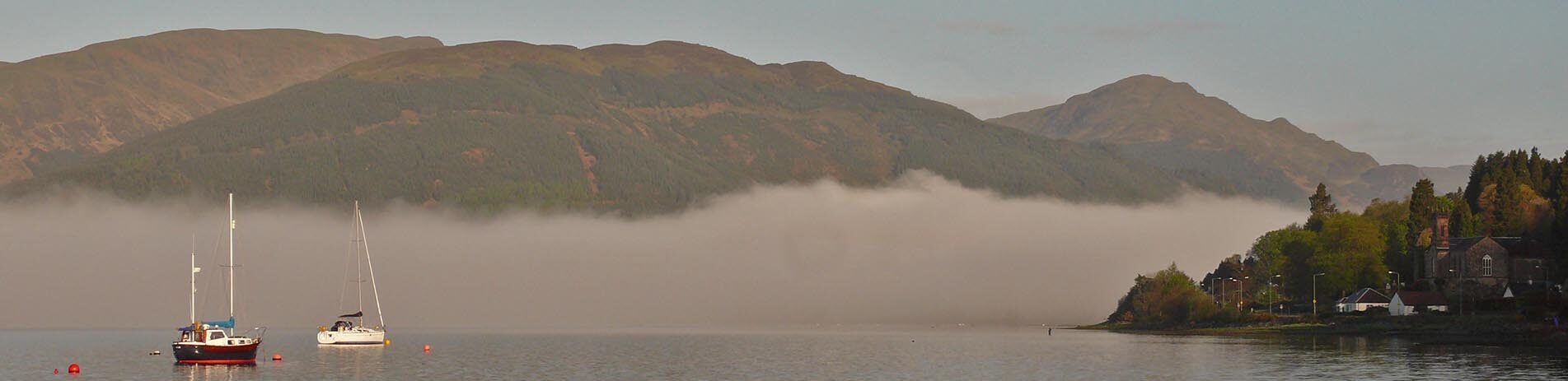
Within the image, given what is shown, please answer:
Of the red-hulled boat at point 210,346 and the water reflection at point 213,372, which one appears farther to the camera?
the red-hulled boat at point 210,346

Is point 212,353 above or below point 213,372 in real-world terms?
above

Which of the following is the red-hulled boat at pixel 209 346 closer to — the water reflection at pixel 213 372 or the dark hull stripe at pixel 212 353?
the dark hull stripe at pixel 212 353

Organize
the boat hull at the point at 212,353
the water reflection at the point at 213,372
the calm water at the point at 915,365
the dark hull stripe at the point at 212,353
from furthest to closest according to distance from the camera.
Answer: the dark hull stripe at the point at 212,353, the boat hull at the point at 212,353, the water reflection at the point at 213,372, the calm water at the point at 915,365

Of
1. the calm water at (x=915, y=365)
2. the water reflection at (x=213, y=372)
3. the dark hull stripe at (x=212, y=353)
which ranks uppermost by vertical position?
the dark hull stripe at (x=212, y=353)

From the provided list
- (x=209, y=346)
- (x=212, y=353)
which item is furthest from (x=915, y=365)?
(x=209, y=346)

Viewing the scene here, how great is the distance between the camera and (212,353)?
141500mm

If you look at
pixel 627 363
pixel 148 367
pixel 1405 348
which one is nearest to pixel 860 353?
pixel 627 363

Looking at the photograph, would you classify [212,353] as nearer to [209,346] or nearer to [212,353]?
[212,353]

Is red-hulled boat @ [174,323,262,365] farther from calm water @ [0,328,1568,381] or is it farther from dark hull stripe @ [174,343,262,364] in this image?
calm water @ [0,328,1568,381]

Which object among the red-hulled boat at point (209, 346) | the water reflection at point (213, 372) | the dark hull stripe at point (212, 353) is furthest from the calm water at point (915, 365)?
the red-hulled boat at point (209, 346)

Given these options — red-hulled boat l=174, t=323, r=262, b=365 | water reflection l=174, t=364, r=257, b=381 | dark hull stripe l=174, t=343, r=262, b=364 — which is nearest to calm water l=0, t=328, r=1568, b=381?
water reflection l=174, t=364, r=257, b=381

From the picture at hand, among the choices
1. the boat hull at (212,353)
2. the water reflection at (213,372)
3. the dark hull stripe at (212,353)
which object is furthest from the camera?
the dark hull stripe at (212,353)

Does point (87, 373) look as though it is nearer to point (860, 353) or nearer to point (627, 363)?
point (627, 363)

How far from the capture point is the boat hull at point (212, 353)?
141 metres
